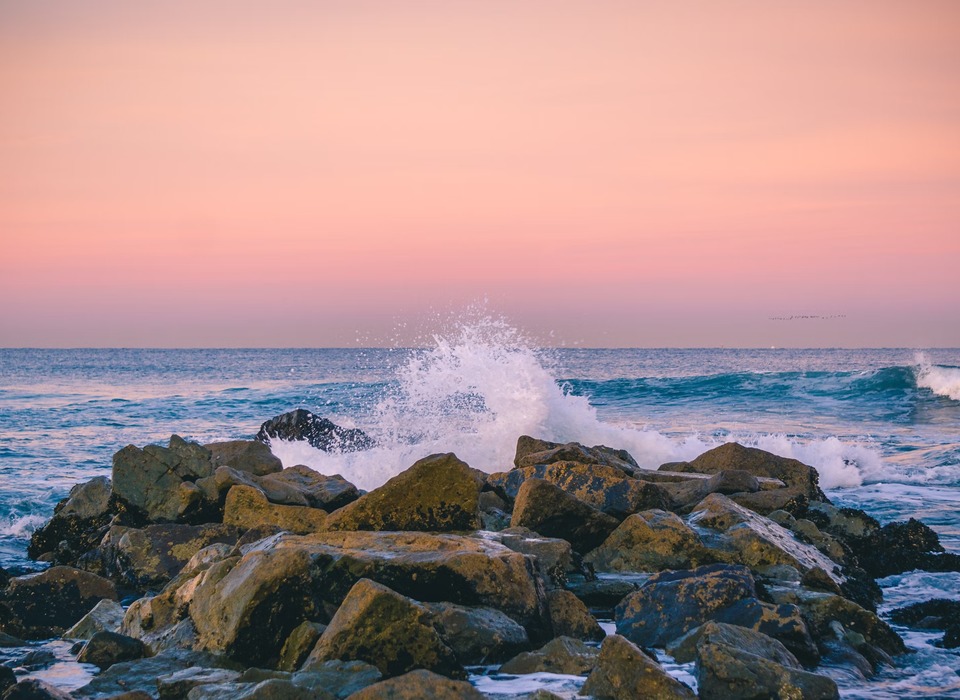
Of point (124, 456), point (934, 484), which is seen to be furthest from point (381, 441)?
point (934, 484)

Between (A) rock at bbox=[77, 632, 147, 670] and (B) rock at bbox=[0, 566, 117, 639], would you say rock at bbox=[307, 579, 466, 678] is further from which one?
(B) rock at bbox=[0, 566, 117, 639]

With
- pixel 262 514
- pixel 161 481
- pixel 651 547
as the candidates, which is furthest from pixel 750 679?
pixel 161 481

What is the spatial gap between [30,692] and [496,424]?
12765mm

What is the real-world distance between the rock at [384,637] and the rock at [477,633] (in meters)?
0.23

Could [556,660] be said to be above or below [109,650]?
above

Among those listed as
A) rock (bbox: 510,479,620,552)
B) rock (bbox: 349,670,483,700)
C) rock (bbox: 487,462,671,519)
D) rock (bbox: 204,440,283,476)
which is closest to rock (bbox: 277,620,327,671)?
rock (bbox: 349,670,483,700)

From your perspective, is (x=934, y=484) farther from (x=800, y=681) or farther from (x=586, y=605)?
(x=800, y=681)

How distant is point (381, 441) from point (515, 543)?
10624mm

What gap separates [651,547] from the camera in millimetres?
7621

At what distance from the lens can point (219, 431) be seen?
24.8 meters

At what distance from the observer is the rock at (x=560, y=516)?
7.90 metres

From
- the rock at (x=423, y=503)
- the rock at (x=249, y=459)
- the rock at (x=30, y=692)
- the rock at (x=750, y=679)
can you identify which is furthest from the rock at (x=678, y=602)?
the rock at (x=249, y=459)

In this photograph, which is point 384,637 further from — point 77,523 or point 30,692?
point 77,523

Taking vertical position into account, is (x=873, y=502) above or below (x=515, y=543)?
below
